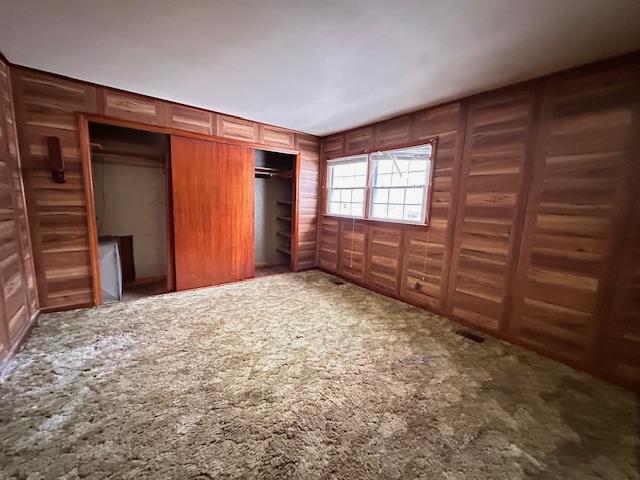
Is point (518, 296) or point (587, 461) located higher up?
point (518, 296)

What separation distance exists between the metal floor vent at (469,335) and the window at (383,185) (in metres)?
1.24

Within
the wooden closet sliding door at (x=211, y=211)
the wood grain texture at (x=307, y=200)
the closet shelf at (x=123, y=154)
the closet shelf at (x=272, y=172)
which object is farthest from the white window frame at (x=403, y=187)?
the closet shelf at (x=123, y=154)

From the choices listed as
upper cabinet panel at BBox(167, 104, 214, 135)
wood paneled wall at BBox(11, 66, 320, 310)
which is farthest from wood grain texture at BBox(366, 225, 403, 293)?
wood paneled wall at BBox(11, 66, 320, 310)

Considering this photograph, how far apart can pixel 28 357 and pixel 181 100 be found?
2.77 m

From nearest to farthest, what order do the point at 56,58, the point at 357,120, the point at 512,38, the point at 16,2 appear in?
the point at 16,2
the point at 512,38
the point at 56,58
the point at 357,120

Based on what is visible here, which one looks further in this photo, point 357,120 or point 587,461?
point 357,120

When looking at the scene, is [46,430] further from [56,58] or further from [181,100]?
[181,100]

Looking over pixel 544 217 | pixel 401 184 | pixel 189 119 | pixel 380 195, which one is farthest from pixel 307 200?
pixel 544 217

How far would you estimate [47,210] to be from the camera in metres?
2.52

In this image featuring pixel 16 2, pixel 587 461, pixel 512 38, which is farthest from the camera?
pixel 512 38

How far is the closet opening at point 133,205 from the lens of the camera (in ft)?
11.0

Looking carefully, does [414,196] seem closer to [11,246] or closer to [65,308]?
[11,246]

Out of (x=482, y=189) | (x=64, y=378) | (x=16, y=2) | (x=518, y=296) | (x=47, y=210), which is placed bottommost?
(x=64, y=378)

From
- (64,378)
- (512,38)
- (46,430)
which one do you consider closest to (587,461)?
(512,38)
